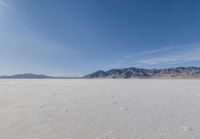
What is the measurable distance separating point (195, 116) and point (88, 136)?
2.75 metres

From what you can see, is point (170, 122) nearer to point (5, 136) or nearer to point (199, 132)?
point (199, 132)

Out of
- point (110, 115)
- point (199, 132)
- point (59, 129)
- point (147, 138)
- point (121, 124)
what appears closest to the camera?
point (147, 138)

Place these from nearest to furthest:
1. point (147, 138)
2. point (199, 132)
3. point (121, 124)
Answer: point (147, 138) < point (199, 132) < point (121, 124)

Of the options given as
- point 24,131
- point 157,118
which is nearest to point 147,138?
point 157,118

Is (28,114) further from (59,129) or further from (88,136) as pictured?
(88,136)

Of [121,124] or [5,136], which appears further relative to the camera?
[121,124]

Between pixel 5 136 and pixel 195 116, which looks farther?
pixel 195 116

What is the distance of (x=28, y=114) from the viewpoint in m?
4.04

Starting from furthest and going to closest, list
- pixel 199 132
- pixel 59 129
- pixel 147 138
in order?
pixel 59 129 < pixel 199 132 < pixel 147 138

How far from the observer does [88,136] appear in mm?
2631

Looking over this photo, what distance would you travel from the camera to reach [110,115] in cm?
388

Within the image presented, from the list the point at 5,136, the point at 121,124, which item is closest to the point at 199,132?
the point at 121,124

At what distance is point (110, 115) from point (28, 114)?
7.03 ft

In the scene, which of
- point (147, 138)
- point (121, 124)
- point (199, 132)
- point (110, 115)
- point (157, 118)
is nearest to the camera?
point (147, 138)
